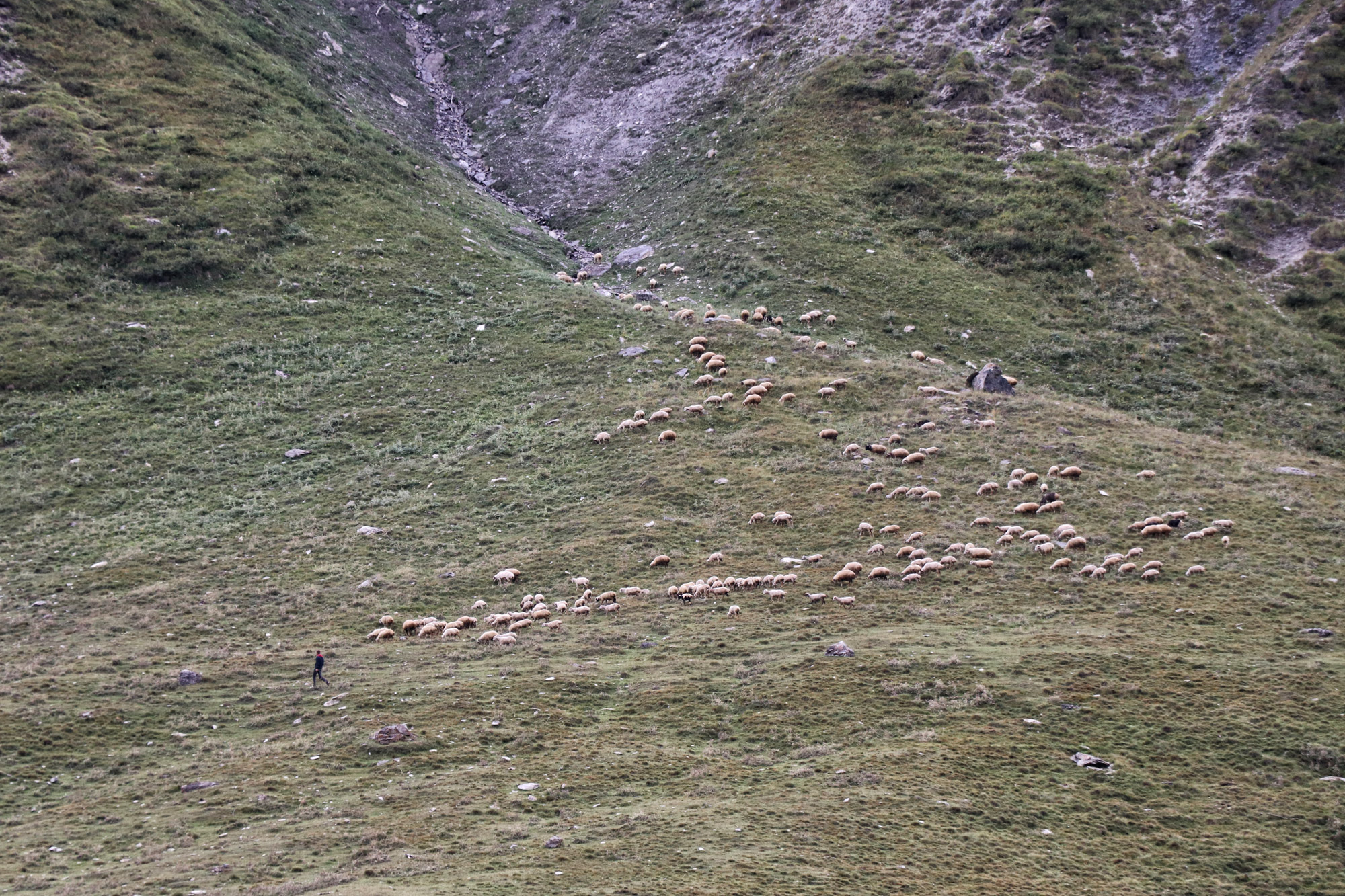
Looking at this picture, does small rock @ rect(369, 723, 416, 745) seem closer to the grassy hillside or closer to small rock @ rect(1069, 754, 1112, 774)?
the grassy hillside

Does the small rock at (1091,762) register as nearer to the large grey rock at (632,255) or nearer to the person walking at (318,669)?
the person walking at (318,669)

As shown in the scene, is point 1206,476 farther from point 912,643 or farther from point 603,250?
point 603,250

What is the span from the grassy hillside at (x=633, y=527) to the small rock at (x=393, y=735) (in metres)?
0.44

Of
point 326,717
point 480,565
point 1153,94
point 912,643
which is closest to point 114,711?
point 326,717

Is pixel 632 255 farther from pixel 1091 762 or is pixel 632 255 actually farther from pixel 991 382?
pixel 1091 762

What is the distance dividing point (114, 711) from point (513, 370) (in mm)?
22902

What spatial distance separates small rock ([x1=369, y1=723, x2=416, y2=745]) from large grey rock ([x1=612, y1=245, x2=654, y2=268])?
37117 millimetres

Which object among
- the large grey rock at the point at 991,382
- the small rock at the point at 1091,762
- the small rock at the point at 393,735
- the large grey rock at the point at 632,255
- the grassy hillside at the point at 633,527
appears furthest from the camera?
the large grey rock at the point at 632,255

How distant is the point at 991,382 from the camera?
35.8 m

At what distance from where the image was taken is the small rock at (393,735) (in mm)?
18438

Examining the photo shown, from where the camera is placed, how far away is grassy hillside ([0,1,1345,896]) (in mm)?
14977

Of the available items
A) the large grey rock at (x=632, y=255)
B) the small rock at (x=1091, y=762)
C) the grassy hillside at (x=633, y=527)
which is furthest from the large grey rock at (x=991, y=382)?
the large grey rock at (x=632, y=255)

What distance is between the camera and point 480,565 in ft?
89.3

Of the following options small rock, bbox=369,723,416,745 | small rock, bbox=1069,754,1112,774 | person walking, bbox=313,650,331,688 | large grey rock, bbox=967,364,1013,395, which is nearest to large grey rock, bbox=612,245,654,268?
large grey rock, bbox=967,364,1013,395
